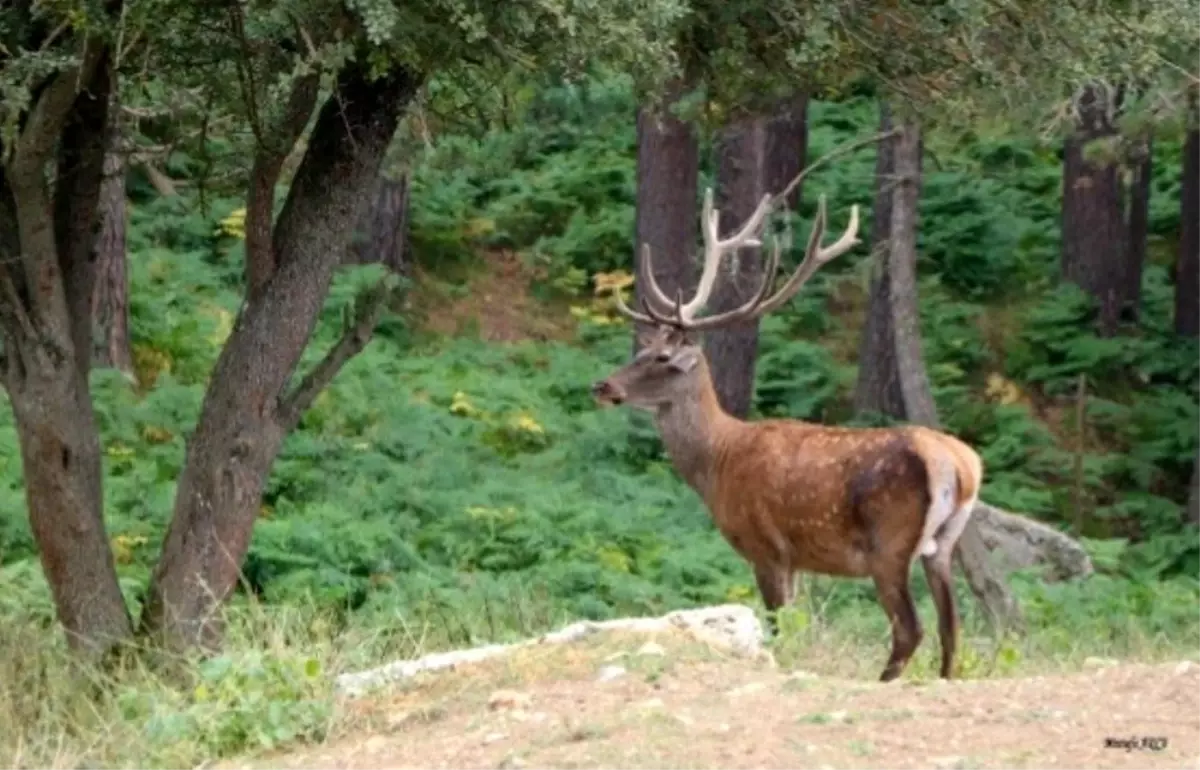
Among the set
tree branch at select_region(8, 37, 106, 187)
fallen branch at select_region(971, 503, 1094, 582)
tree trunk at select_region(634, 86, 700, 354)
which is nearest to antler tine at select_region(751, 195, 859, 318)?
tree branch at select_region(8, 37, 106, 187)

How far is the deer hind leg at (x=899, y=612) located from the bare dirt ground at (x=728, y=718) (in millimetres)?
1379

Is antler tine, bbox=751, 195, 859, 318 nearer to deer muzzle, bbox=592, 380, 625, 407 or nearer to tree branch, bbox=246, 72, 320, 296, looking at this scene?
deer muzzle, bbox=592, 380, 625, 407

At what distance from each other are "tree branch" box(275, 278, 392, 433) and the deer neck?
2.19m

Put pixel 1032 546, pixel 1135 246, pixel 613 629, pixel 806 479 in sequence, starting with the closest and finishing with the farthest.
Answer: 1. pixel 613 629
2. pixel 806 479
3. pixel 1032 546
4. pixel 1135 246

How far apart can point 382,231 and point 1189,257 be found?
821 cm

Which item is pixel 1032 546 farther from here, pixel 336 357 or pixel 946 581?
pixel 336 357

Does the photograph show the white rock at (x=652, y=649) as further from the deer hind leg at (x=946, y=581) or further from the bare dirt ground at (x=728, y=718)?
the deer hind leg at (x=946, y=581)

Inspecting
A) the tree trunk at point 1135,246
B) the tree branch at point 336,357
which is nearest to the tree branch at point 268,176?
the tree branch at point 336,357

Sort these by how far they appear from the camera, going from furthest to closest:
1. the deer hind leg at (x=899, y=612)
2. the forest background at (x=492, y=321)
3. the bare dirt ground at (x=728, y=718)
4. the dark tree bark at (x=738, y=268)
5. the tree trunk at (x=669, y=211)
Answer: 1. the tree trunk at (x=669, y=211)
2. the dark tree bark at (x=738, y=268)
3. the deer hind leg at (x=899, y=612)
4. the forest background at (x=492, y=321)
5. the bare dirt ground at (x=728, y=718)

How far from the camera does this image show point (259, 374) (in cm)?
895

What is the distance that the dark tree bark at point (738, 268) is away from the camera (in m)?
17.9

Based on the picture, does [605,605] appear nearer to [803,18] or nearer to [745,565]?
[745,565]

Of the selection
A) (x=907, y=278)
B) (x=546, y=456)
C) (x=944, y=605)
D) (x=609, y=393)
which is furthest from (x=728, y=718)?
(x=546, y=456)

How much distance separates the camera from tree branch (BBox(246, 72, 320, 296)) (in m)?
8.52
